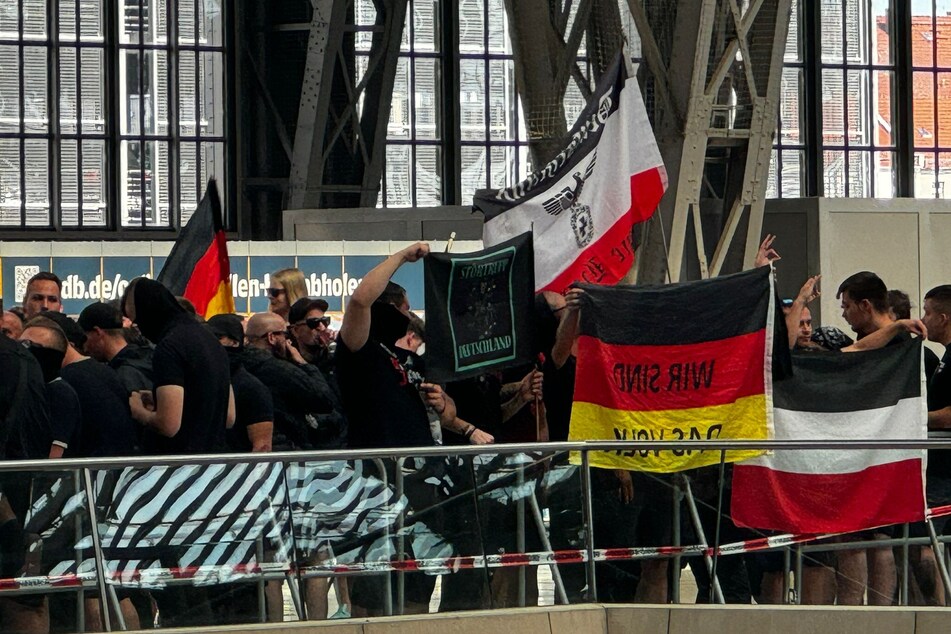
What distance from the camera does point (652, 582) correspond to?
8.98 metres

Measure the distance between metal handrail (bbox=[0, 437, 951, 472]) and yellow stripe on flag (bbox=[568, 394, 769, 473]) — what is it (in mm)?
46

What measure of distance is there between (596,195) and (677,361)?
67.7 inches

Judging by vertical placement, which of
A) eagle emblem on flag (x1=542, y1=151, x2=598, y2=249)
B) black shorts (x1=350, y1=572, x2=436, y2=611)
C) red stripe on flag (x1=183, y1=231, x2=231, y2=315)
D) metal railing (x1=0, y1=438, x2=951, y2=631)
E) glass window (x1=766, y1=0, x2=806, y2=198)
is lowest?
black shorts (x1=350, y1=572, x2=436, y2=611)

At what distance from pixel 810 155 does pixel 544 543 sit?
93.6 ft

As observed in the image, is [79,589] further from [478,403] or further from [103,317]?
[478,403]

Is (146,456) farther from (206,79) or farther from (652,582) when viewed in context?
(206,79)

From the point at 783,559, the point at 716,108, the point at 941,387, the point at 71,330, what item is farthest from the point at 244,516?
the point at 716,108

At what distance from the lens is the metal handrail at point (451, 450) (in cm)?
793

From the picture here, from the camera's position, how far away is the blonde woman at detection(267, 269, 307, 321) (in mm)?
11594

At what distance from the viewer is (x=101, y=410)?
8906 mm

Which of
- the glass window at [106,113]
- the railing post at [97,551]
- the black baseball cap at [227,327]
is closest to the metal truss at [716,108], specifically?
the black baseball cap at [227,327]

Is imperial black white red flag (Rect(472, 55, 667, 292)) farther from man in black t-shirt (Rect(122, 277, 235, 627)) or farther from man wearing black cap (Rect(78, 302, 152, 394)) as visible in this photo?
man in black t-shirt (Rect(122, 277, 235, 627))

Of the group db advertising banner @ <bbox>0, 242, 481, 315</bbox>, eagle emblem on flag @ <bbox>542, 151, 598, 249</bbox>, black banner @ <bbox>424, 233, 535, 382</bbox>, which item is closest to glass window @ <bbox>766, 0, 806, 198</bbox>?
db advertising banner @ <bbox>0, 242, 481, 315</bbox>

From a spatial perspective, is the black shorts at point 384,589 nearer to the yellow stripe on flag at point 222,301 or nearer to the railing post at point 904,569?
the railing post at point 904,569
